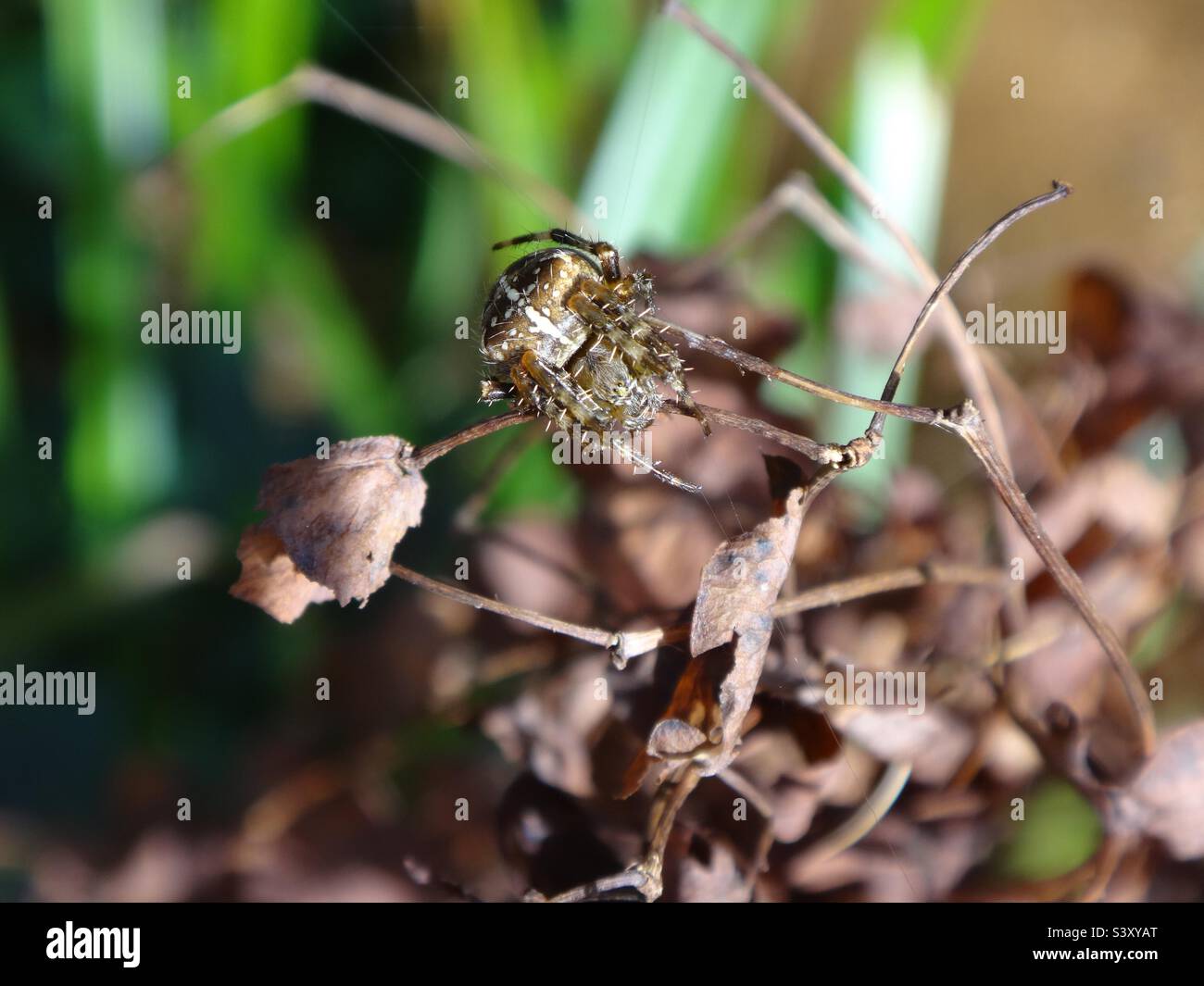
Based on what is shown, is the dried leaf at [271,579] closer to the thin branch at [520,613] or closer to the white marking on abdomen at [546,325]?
the thin branch at [520,613]

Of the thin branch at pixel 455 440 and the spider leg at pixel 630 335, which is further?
the spider leg at pixel 630 335

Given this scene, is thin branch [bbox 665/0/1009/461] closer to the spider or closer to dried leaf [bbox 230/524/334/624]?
the spider

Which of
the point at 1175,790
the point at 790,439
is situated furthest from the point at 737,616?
the point at 1175,790

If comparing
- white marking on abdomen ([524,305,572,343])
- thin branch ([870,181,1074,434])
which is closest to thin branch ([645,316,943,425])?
thin branch ([870,181,1074,434])

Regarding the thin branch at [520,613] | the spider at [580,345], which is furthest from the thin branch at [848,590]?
the spider at [580,345]

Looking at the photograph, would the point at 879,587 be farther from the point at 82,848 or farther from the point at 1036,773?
the point at 82,848
